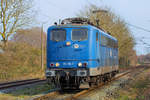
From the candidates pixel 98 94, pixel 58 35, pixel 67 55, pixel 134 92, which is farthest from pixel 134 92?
pixel 58 35

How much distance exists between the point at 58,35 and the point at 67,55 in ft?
3.86

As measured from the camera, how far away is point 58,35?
1224 cm

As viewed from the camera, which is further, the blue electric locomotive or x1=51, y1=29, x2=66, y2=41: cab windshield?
x1=51, y1=29, x2=66, y2=41: cab windshield

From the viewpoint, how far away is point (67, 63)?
11.8 metres

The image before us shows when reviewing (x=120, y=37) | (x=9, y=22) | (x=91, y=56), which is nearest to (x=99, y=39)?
(x=91, y=56)

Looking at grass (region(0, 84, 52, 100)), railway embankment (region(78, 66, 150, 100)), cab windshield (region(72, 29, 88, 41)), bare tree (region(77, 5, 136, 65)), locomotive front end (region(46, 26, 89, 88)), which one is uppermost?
bare tree (region(77, 5, 136, 65))

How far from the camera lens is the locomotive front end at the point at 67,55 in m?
11.7

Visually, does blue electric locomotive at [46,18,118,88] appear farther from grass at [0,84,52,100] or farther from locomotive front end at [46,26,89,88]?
grass at [0,84,52,100]

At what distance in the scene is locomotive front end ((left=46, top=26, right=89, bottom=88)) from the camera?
1166cm

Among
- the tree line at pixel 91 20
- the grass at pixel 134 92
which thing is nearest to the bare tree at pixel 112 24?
the tree line at pixel 91 20

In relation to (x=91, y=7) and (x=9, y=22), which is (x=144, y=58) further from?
(x=9, y=22)

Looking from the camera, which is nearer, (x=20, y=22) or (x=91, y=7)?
(x=20, y=22)

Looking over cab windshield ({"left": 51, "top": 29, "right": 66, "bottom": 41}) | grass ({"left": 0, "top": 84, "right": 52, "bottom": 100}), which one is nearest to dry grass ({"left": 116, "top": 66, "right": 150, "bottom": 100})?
cab windshield ({"left": 51, "top": 29, "right": 66, "bottom": 41})

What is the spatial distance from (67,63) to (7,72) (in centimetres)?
1403
